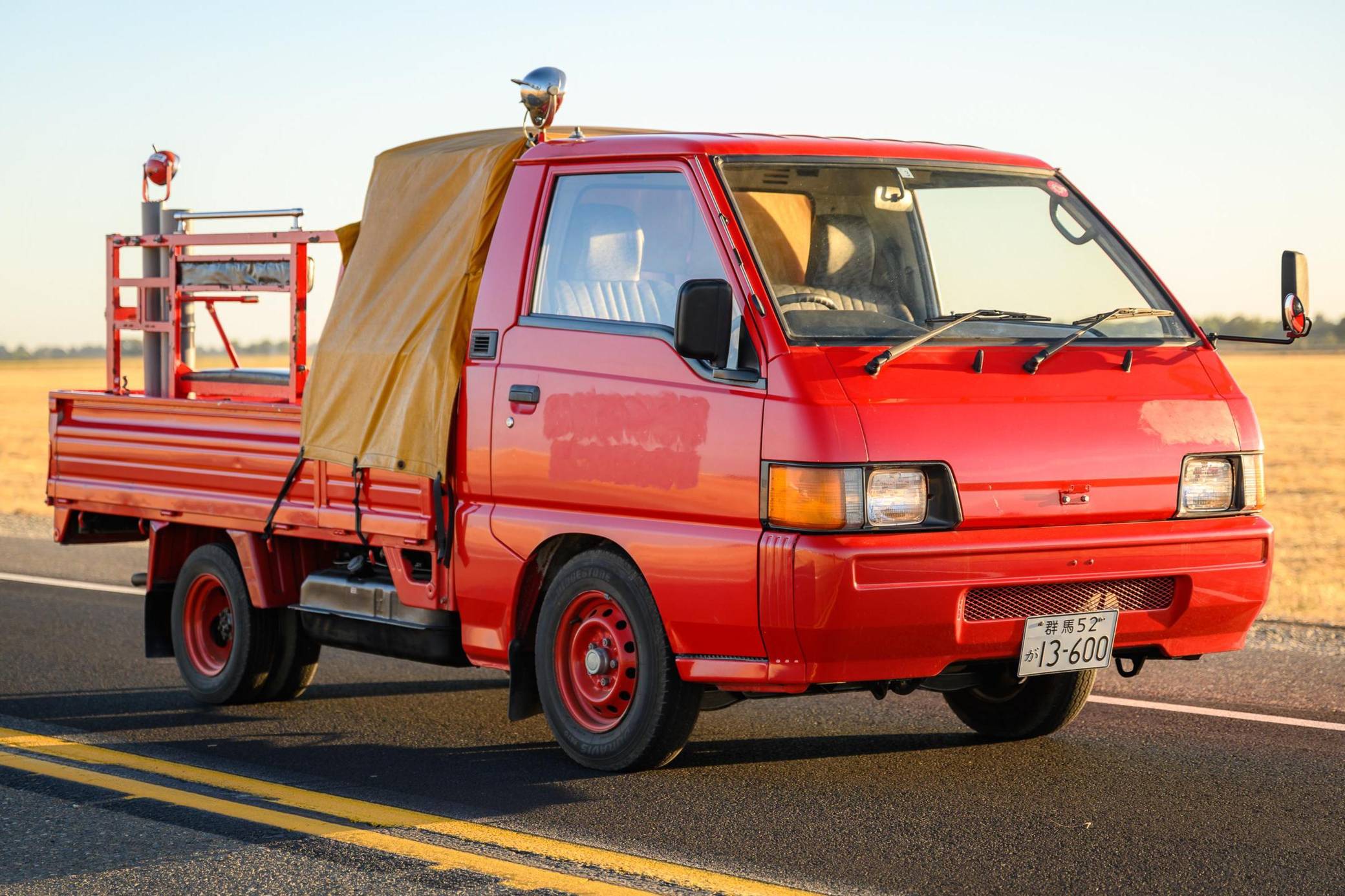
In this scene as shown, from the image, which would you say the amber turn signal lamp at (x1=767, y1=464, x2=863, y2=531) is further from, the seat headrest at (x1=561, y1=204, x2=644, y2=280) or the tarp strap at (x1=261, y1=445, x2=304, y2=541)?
the tarp strap at (x1=261, y1=445, x2=304, y2=541)

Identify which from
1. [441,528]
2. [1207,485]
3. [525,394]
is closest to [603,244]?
[525,394]

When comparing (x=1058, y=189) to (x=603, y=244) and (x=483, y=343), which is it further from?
(x=483, y=343)

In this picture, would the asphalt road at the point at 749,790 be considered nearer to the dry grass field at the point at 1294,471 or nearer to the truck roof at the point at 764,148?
the truck roof at the point at 764,148

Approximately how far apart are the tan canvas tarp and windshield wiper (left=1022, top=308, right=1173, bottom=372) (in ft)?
7.36

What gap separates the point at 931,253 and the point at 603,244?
1330 millimetres

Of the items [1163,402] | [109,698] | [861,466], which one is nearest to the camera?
[861,466]

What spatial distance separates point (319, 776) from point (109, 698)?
2138 millimetres

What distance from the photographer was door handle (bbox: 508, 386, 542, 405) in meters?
6.42

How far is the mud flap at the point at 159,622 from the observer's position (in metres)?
8.48

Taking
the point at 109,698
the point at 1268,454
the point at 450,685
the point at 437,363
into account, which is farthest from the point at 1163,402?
the point at 1268,454

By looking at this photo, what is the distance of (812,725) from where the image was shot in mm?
7332

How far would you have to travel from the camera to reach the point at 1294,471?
32969mm

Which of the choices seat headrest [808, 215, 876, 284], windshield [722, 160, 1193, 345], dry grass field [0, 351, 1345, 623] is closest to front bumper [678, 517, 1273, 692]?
windshield [722, 160, 1193, 345]

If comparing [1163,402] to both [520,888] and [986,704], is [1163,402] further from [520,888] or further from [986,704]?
[520,888]
